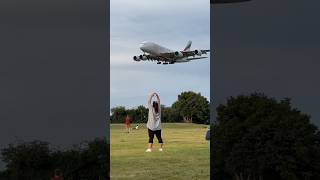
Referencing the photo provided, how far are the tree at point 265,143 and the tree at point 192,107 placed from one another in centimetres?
321

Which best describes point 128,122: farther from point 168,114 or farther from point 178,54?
point 178,54

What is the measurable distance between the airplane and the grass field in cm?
80

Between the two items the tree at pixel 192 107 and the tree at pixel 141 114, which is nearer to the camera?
the tree at pixel 141 114

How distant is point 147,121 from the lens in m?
7.60

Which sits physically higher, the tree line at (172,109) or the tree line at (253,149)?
the tree line at (172,109)

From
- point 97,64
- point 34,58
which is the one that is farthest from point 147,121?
point 34,58

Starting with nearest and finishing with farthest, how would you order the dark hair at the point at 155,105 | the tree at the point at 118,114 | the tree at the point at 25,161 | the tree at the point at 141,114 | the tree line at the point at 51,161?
the dark hair at the point at 155,105
the tree at the point at 141,114
the tree at the point at 118,114
the tree line at the point at 51,161
the tree at the point at 25,161

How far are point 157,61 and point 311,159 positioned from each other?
5.80 m

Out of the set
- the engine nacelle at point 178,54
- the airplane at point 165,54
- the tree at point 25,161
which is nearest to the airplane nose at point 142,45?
the airplane at point 165,54

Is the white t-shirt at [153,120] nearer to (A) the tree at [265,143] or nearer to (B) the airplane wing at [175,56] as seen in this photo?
(B) the airplane wing at [175,56]

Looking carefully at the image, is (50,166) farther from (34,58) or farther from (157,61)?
(157,61)

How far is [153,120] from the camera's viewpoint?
756 centimetres

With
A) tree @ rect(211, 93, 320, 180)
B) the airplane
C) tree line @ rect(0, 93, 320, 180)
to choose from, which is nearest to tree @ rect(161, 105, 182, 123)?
the airplane

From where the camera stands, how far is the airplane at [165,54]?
757 cm
